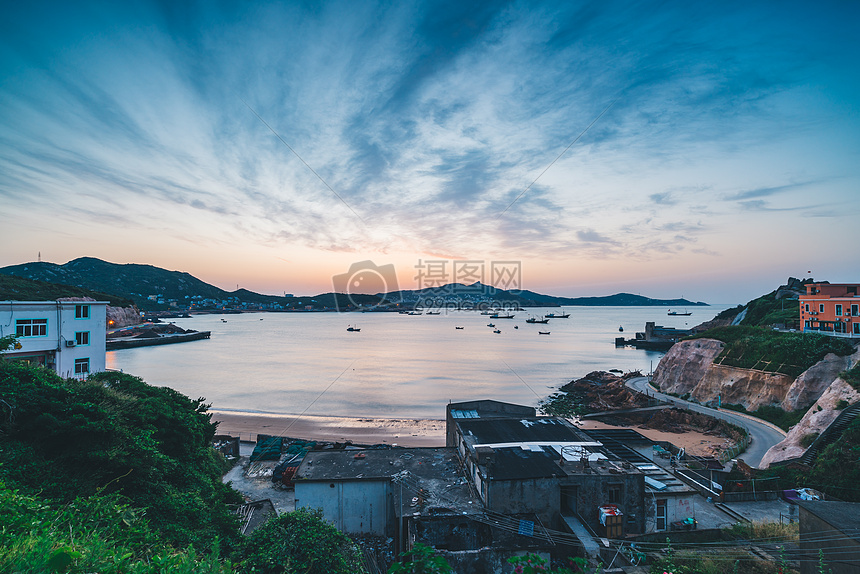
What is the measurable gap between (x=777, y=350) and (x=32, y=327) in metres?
42.8

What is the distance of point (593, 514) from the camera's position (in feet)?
35.1

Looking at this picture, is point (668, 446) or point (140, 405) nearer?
point (140, 405)

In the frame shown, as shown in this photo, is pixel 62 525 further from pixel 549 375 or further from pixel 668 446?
pixel 549 375

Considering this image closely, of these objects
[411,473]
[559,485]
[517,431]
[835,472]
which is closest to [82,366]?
[411,473]

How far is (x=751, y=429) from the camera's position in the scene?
22.2 meters

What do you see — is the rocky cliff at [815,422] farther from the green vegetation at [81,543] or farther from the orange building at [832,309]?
the green vegetation at [81,543]

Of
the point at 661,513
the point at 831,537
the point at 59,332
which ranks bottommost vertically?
the point at 661,513

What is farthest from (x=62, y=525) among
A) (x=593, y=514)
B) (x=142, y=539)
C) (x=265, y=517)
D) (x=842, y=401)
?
(x=842, y=401)

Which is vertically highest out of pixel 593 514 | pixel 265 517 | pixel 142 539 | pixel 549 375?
pixel 142 539

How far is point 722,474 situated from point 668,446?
6.51m

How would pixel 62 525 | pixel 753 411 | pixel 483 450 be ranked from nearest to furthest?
pixel 62 525 < pixel 483 450 < pixel 753 411

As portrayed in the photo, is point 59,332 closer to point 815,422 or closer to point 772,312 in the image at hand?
point 815,422

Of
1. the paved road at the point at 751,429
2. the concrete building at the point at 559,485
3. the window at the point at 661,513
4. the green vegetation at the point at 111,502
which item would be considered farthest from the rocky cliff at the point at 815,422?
A: the green vegetation at the point at 111,502

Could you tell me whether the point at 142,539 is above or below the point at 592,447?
above
